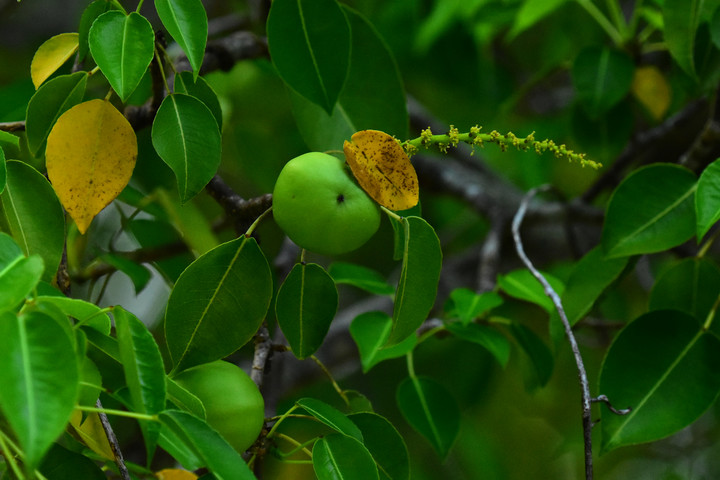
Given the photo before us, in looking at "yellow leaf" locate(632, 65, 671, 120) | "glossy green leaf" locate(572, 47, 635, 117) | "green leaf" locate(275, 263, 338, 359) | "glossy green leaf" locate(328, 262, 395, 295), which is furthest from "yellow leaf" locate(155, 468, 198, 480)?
"yellow leaf" locate(632, 65, 671, 120)

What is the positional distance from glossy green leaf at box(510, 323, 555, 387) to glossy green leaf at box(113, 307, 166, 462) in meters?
0.52

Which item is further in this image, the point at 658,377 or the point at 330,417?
the point at 658,377

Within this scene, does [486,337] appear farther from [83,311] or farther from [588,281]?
[83,311]

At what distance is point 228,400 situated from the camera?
0.57 m

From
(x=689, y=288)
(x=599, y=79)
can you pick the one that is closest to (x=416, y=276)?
(x=689, y=288)

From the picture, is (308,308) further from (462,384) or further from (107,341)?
(462,384)

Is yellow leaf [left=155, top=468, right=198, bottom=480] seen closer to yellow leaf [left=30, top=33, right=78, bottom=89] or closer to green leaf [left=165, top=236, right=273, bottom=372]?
green leaf [left=165, top=236, right=273, bottom=372]

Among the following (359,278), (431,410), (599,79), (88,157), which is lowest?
(431,410)

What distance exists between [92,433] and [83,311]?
0.15 m

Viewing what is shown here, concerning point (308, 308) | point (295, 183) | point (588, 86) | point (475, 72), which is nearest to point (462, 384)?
point (588, 86)

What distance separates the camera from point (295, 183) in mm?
519

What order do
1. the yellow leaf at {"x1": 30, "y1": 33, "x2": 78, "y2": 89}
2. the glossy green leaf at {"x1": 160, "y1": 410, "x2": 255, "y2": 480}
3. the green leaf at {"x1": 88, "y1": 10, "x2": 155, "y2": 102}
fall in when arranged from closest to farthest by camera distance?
1. the glossy green leaf at {"x1": 160, "y1": 410, "x2": 255, "y2": 480}
2. the green leaf at {"x1": 88, "y1": 10, "x2": 155, "y2": 102}
3. the yellow leaf at {"x1": 30, "y1": 33, "x2": 78, "y2": 89}

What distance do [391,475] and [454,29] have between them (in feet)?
3.74

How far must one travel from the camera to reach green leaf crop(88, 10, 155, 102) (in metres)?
0.54
